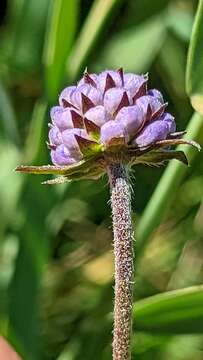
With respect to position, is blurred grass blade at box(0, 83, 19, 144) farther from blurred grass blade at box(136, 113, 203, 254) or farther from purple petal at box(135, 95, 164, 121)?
purple petal at box(135, 95, 164, 121)

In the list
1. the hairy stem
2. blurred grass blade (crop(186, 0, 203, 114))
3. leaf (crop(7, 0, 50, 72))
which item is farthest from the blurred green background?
the hairy stem

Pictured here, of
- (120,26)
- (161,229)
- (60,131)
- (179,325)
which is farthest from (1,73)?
(60,131)

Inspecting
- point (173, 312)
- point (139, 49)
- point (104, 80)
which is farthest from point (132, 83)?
point (139, 49)

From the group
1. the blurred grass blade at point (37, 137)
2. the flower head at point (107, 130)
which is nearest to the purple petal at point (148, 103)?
the flower head at point (107, 130)

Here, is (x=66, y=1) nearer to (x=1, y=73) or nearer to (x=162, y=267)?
(x=1, y=73)

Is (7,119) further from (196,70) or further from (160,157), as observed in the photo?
(160,157)

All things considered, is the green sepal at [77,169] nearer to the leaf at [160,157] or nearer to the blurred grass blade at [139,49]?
the leaf at [160,157]
